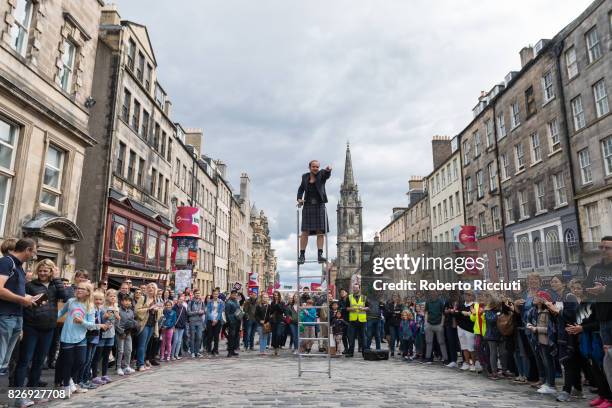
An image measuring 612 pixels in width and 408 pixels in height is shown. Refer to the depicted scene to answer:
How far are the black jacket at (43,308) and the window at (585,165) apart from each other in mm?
23502

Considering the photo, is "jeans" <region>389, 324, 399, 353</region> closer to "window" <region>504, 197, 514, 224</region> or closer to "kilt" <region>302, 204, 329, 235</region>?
"kilt" <region>302, 204, 329, 235</region>

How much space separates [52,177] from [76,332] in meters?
11.4

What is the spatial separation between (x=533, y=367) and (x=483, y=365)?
1.35m

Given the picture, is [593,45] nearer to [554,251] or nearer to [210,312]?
[554,251]

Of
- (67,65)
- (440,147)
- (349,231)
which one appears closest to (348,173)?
(349,231)

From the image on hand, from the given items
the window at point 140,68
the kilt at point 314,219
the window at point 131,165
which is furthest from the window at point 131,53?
the kilt at point 314,219

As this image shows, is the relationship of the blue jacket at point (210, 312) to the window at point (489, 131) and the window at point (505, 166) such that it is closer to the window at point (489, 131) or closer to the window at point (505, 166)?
the window at point (505, 166)

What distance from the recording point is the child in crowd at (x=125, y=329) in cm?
951

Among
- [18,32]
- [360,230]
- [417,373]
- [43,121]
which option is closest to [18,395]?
[417,373]

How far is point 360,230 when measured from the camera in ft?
356

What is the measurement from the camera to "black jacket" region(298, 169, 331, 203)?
947 centimetres

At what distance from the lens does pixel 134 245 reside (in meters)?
23.0

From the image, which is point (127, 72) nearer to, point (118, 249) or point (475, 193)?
point (118, 249)

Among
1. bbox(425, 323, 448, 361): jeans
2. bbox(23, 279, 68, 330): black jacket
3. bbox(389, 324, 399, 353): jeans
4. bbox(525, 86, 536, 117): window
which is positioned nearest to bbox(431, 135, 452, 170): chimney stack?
bbox(525, 86, 536, 117): window
